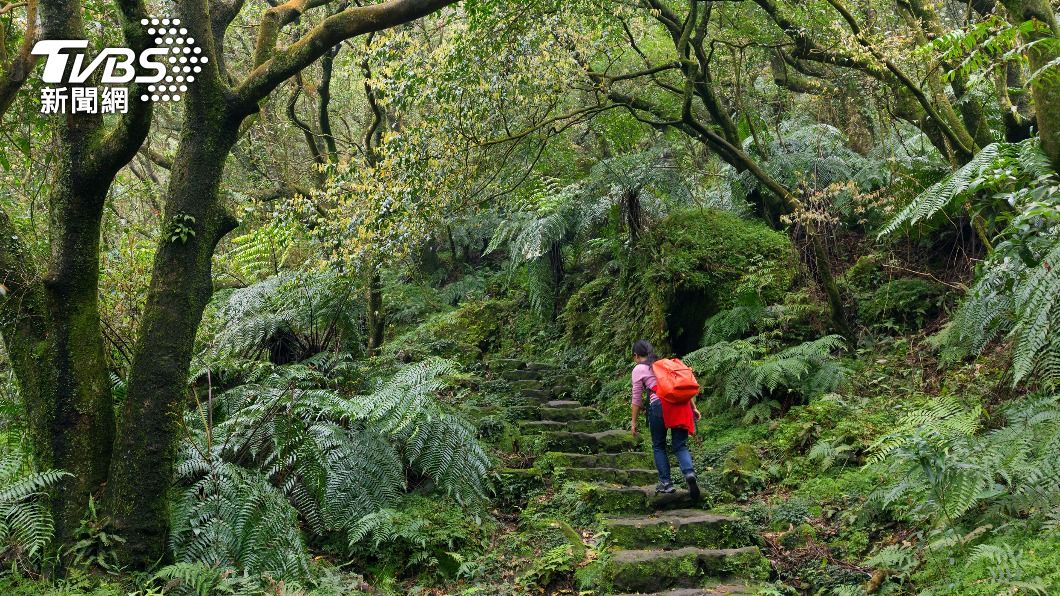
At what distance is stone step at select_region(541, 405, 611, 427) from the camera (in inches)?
349

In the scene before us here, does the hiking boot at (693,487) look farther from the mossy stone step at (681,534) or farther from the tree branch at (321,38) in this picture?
the tree branch at (321,38)

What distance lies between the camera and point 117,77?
547 centimetres

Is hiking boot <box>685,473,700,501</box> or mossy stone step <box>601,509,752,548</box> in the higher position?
hiking boot <box>685,473,700,501</box>

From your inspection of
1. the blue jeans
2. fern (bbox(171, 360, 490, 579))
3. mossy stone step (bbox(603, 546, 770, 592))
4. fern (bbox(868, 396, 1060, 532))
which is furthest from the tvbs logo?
fern (bbox(868, 396, 1060, 532))

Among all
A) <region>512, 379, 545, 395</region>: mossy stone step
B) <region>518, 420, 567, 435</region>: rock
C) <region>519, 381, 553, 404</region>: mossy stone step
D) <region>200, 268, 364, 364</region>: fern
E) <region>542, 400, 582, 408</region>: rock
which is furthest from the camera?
<region>512, 379, 545, 395</region>: mossy stone step

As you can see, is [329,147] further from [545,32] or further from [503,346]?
[545,32]

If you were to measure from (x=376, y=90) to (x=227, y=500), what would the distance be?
595 centimetres

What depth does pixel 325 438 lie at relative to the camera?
19.5ft

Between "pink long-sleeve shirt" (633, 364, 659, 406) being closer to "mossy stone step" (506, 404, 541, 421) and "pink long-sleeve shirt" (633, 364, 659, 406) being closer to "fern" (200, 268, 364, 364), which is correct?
"mossy stone step" (506, 404, 541, 421)

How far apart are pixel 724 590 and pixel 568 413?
4.12 m

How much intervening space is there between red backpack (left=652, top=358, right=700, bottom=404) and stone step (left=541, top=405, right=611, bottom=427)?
2.84 meters

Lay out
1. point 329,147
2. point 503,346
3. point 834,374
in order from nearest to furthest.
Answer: point 834,374, point 503,346, point 329,147

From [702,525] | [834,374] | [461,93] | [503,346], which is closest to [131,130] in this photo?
[461,93]

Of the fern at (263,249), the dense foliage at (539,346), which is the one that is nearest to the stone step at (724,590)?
the dense foliage at (539,346)
